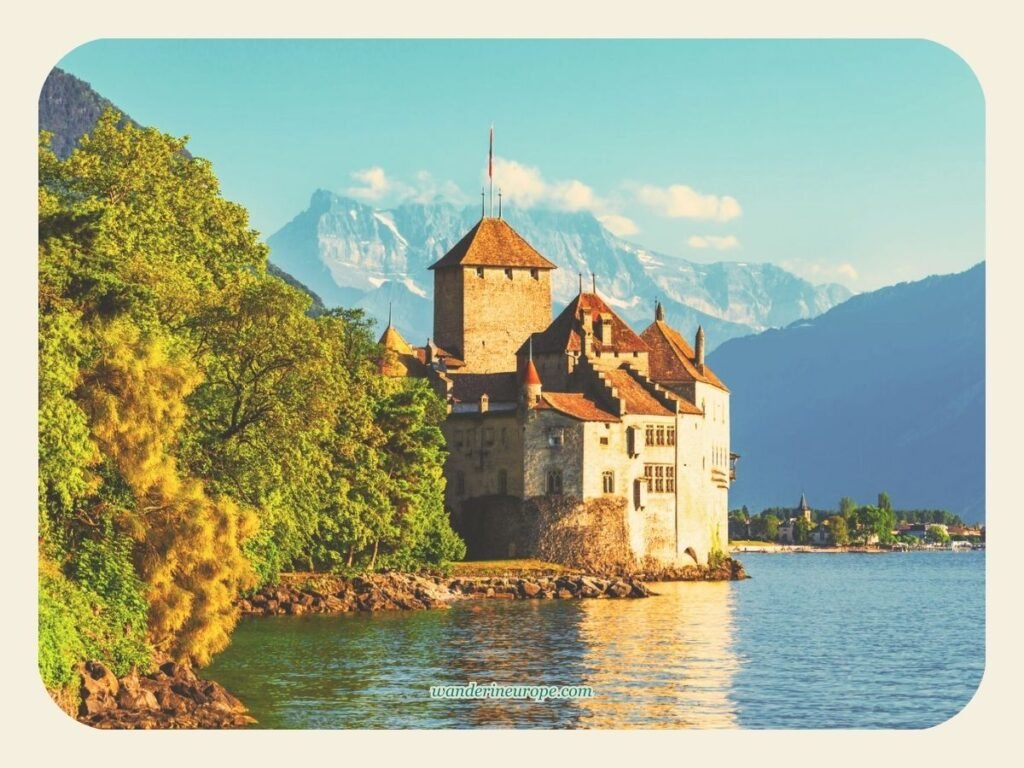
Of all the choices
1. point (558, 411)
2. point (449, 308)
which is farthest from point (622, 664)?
point (449, 308)

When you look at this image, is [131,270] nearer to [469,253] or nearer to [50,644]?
[50,644]

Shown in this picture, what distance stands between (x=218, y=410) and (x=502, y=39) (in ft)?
50.8

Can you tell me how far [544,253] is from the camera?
55156 millimetres

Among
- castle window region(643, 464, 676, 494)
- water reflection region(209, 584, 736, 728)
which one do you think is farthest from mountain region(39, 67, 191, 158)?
castle window region(643, 464, 676, 494)

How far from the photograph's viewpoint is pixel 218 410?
42438 millimetres

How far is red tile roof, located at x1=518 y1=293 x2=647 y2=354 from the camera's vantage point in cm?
7962

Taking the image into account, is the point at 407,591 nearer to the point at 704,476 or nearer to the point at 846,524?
the point at 704,476

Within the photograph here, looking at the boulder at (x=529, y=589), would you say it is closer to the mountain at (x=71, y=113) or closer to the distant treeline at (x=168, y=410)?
the distant treeline at (x=168, y=410)

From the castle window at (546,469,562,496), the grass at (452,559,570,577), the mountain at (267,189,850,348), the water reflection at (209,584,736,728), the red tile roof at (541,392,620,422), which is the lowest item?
the water reflection at (209,584,736,728)

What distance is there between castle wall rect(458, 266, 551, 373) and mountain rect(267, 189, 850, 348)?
15.0 m

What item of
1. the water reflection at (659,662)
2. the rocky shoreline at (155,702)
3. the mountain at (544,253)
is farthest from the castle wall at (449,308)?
the rocky shoreline at (155,702)

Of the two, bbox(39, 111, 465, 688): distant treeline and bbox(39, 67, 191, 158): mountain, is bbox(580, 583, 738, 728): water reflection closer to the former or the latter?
bbox(39, 111, 465, 688): distant treeline

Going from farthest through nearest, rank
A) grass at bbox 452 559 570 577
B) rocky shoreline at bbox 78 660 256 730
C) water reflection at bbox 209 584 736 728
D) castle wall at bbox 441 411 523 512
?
1. castle wall at bbox 441 411 523 512
2. grass at bbox 452 559 570 577
3. water reflection at bbox 209 584 736 728
4. rocky shoreline at bbox 78 660 256 730
